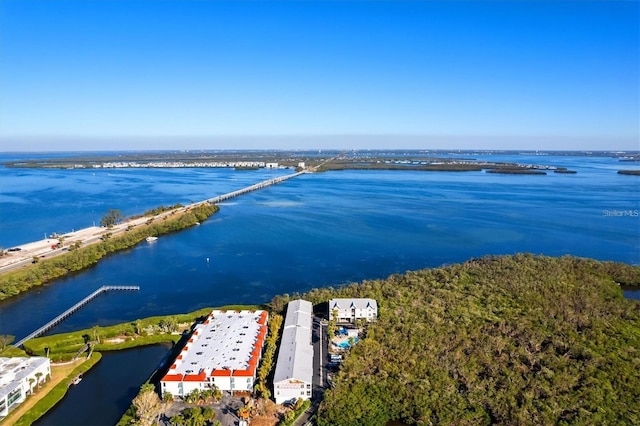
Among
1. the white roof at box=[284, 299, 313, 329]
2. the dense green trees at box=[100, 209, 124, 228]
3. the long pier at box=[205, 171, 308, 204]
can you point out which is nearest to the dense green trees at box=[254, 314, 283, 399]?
the white roof at box=[284, 299, 313, 329]

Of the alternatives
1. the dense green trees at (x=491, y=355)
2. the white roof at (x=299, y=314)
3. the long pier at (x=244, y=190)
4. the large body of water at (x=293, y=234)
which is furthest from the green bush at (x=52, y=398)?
the long pier at (x=244, y=190)

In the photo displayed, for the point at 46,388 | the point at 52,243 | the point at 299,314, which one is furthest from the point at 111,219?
the point at 299,314

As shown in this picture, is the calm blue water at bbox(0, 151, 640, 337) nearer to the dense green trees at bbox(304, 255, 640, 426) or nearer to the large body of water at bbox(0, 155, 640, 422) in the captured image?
the large body of water at bbox(0, 155, 640, 422)

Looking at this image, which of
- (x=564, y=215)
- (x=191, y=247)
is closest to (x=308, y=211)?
(x=191, y=247)

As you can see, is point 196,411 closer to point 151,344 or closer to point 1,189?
point 151,344

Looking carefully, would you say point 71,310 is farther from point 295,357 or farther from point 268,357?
Result: point 295,357

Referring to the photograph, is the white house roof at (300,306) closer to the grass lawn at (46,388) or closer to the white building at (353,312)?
the white building at (353,312)
